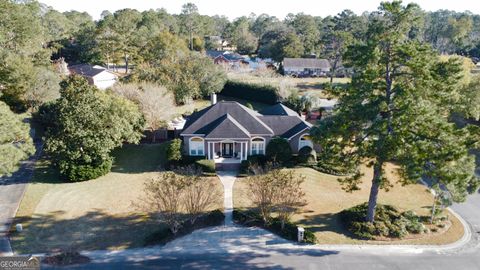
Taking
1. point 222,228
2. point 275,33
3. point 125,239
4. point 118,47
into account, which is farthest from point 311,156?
point 275,33

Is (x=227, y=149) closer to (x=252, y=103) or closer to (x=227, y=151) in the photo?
(x=227, y=151)

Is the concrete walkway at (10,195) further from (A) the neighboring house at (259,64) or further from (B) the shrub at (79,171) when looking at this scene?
(A) the neighboring house at (259,64)

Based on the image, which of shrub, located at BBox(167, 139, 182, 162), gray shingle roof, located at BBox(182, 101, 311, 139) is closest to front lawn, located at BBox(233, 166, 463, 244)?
gray shingle roof, located at BBox(182, 101, 311, 139)

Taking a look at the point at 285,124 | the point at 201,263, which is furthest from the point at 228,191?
the point at 285,124

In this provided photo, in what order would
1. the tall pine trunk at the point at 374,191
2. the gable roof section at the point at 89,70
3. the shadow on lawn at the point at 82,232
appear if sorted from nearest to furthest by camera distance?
the shadow on lawn at the point at 82,232, the tall pine trunk at the point at 374,191, the gable roof section at the point at 89,70

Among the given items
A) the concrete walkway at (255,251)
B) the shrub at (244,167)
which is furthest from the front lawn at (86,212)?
the shrub at (244,167)

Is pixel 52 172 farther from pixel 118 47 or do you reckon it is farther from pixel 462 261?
pixel 118 47

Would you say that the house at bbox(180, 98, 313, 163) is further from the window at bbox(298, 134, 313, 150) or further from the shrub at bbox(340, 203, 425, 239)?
the shrub at bbox(340, 203, 425, 239)
